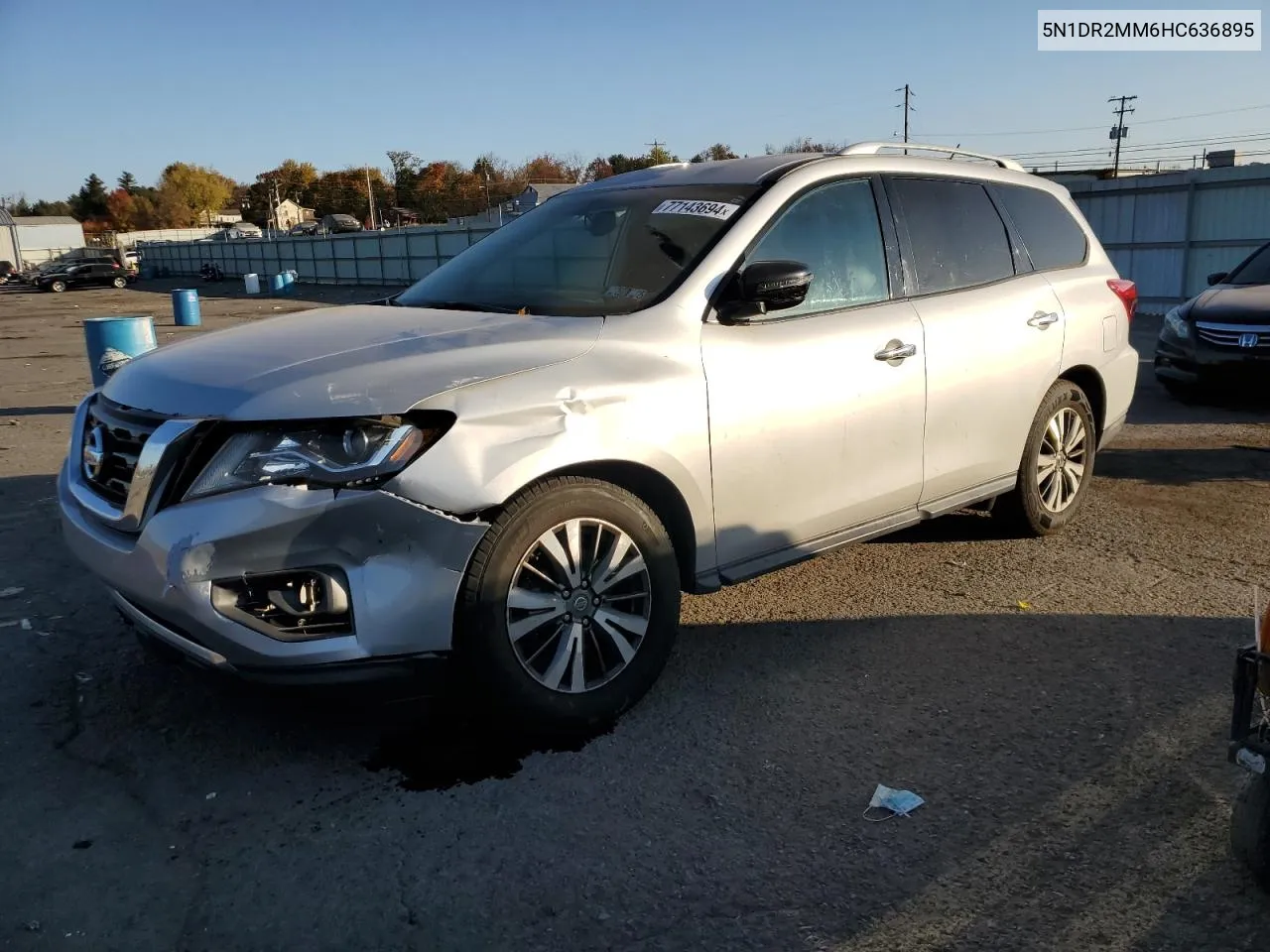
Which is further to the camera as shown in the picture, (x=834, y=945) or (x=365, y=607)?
(x=365, y=607)

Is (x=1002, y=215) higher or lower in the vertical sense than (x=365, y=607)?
higher

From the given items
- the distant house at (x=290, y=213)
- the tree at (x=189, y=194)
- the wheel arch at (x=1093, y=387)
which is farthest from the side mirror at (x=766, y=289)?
the tree at (x=189, y=194)

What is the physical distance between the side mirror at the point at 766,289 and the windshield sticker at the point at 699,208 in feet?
1.04

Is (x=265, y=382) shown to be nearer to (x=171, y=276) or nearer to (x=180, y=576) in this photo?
(x=180, y=576)

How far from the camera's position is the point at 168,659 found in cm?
309

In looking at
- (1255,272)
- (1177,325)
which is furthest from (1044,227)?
(1255,272)

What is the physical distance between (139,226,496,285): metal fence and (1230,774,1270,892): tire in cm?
2750

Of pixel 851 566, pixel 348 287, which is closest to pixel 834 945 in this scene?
pixel 851 566

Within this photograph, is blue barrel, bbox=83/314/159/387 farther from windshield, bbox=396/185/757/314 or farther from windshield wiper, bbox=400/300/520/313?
windshield wiper, bbox=400/300/520/313

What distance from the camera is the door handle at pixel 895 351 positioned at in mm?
4105

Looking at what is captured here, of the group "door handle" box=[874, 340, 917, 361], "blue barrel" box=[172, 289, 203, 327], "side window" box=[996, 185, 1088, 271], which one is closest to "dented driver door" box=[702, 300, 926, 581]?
"door handle" box=[874, 340, 917, 361]

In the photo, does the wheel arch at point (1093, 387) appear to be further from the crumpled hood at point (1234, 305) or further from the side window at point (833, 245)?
the crumpled hood at point (1234, 305)

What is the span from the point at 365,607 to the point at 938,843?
169cm

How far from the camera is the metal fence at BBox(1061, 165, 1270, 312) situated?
60.0 ft
